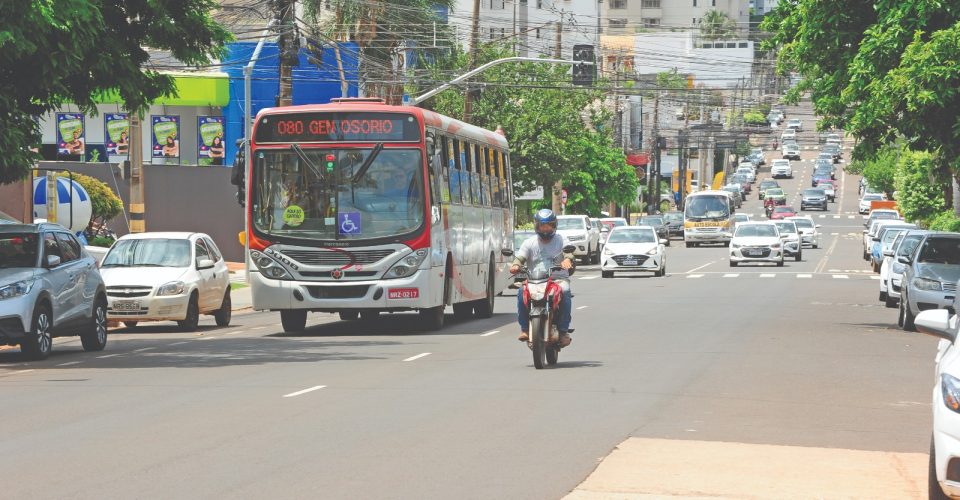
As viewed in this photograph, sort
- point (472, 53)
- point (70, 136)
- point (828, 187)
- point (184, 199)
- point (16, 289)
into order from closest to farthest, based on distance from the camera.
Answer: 1. point (16, 289)
2. point (184, 199)
3. point (70, 136)
4. point (472, 53)
5. point (828, 187)

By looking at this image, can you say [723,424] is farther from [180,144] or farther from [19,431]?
[180,144]

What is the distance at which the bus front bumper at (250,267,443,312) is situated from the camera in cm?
2311

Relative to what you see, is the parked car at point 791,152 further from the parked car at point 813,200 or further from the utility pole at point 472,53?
the utility pole at point 472,53

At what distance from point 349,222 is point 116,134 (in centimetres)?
2999

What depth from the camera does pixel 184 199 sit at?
163 ft

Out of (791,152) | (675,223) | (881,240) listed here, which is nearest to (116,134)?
(881,240)

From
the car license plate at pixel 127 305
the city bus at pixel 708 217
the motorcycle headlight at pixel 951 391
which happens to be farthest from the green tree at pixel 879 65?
the city bus at pixel 708 217

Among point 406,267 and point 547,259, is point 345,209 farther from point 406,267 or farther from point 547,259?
point 547,259

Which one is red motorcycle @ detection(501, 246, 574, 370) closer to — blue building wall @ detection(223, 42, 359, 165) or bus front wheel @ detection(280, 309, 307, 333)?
bus front wheel @ detection(280, 309, 307, 333)

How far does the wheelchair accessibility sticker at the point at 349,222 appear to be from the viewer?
76.0ft

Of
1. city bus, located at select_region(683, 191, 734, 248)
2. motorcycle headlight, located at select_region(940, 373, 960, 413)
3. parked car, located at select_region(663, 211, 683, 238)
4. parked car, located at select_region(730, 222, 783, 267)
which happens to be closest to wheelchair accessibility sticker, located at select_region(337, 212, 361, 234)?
motorcycle headlight, located at select_region(940, 373, 960, 413)

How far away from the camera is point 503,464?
1037 cm

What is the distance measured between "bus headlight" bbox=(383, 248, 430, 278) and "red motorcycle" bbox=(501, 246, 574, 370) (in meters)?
5.79

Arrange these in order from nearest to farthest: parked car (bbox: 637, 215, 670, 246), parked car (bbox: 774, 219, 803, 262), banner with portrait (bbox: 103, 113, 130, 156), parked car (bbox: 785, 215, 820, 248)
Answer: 1. banner with portrait (bbox: 103, 113, 130, 156)
2. parked car (bbox: 774, 219, 803, 262)
3. parked car (bbox: 785, 215, 820, 248)
4. parked car (bbox: 637, 215, 670, 246)
